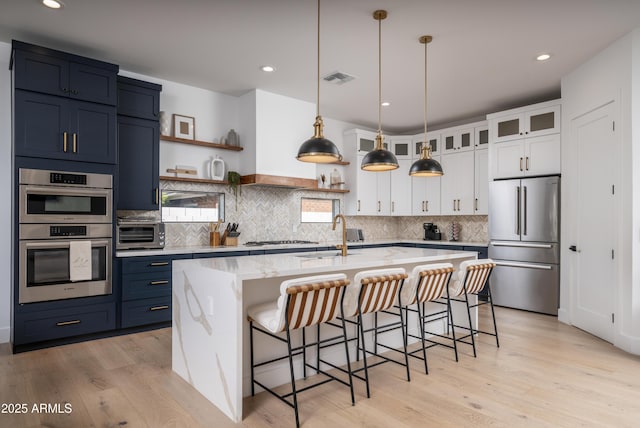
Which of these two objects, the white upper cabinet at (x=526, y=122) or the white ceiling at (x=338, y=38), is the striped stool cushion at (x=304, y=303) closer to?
the white ceiling at (x=338, y=38)

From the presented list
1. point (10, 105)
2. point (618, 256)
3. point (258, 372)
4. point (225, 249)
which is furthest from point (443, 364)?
point (10, 105)

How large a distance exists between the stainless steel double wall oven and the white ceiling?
4.37 feet

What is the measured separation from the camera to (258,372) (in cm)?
279

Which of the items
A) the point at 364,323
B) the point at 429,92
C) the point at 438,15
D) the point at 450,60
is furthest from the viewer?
the point at 429,92

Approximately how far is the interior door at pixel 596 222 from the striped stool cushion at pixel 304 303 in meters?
3.02

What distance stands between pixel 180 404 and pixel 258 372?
531mm

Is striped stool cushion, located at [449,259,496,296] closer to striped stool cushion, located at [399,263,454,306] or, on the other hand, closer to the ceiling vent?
striped stool cushion, located at [399,263,454,306]

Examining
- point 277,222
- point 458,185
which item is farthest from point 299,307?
point 458,185

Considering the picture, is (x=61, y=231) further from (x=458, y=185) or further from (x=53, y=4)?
(x=458, y=185)

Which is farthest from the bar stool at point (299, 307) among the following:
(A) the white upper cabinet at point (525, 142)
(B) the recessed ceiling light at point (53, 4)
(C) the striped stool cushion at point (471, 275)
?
(A) the white upper cabinet at point (525, 142)

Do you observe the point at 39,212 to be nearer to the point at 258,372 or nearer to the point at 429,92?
the point at 258,372

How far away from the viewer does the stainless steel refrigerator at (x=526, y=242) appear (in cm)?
491

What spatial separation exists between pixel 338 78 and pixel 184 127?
1.99 meters

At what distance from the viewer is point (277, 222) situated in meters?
5.83
